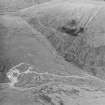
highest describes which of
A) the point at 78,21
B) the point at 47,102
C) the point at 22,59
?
the point at 78,21

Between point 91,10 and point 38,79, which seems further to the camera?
point 91,10

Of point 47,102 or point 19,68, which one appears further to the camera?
point 19,68

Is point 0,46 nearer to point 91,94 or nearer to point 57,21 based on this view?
point 57,21

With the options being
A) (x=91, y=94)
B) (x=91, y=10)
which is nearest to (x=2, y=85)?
(x=91, y=94)

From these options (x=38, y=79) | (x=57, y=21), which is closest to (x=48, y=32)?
(x=57, y=21)

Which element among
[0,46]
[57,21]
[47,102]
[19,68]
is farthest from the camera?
[57,21]

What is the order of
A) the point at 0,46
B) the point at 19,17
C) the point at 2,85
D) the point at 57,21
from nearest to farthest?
the point at 2,85
the point at 0,46
the point at 57,21
the point at 19,17

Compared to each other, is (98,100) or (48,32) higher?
(48,32)

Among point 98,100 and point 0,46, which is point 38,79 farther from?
point 0,46

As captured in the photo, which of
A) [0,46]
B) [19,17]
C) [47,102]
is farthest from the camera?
[19,17]
